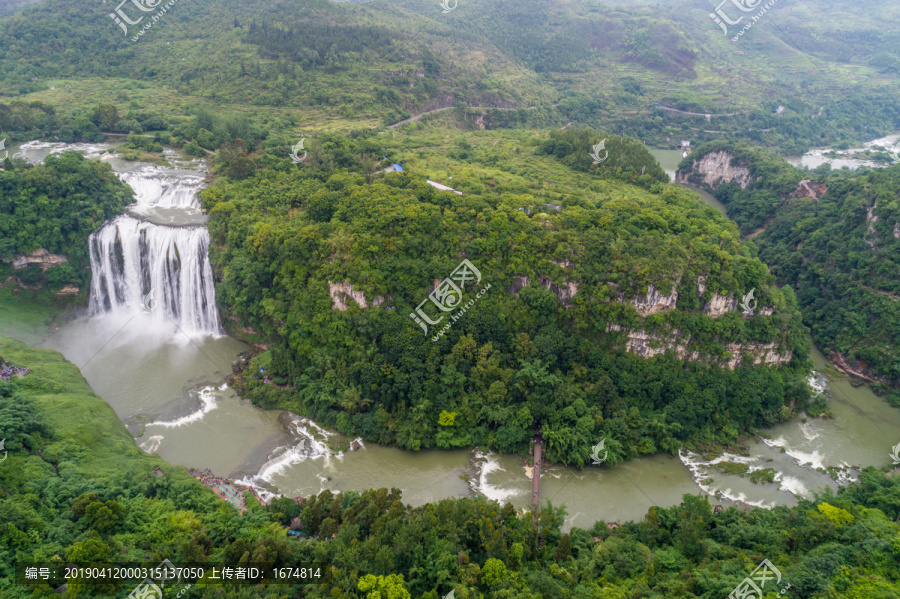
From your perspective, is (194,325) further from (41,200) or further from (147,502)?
(147,502)

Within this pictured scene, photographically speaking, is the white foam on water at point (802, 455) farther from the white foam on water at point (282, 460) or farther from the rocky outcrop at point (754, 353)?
the white foam on water at point (282, 460)

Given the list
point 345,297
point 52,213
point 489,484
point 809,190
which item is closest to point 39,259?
point 52,213

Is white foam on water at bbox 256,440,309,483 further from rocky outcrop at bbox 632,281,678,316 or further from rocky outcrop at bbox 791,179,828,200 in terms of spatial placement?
rocky outcrop at bbox 791,179,828,200

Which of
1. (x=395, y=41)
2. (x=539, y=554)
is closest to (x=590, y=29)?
(x=395, y=41)

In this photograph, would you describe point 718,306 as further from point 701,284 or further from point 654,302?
point 654,302

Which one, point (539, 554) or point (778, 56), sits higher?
point (778, 56)

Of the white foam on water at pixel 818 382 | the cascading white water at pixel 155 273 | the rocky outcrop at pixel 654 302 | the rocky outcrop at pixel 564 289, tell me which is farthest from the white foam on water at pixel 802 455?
the cascading white water at pixel 155 273
